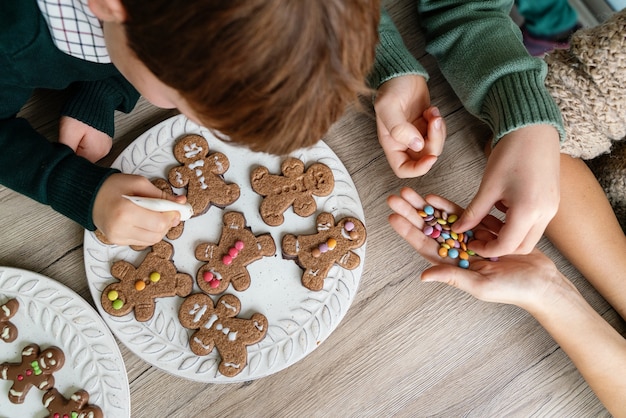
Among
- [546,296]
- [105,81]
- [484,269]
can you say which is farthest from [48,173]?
[546,296]

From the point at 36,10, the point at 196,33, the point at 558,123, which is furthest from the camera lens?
the point at 558,123

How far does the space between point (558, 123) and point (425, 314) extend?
1.16ft

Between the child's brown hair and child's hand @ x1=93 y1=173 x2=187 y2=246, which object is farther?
child's hand @ x1=93 y1=173 x2=187 y2=246

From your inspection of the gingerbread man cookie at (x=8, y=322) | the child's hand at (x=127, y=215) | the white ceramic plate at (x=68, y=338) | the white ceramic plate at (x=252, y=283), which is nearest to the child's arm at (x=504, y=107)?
the white ceramic plate at (x=252, y=283)

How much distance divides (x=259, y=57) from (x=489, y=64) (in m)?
0.48

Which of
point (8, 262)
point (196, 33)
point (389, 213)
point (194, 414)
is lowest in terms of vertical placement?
point (194, 414)

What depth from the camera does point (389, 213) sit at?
827 mm

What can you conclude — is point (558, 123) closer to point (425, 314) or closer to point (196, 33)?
point (425, 314)

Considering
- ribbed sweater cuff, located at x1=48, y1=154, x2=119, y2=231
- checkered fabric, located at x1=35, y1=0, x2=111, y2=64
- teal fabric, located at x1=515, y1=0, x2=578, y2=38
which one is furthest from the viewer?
teal fabric, located at x1=515, y1=0, x2=578, y2=38

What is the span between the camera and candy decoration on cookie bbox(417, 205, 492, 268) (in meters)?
0.77

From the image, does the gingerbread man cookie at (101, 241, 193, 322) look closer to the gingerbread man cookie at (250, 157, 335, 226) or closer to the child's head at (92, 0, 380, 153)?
the gingerbread man cookie at (250, 157, 335, 226)

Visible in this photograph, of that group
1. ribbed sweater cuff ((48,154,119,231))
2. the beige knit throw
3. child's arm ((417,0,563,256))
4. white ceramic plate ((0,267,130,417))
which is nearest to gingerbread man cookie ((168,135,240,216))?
ribbed sweater cuff ((48,154,119,231))

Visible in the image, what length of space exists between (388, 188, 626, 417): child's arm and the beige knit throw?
0.20 m

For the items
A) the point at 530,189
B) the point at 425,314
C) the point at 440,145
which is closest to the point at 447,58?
the point at 440,145
